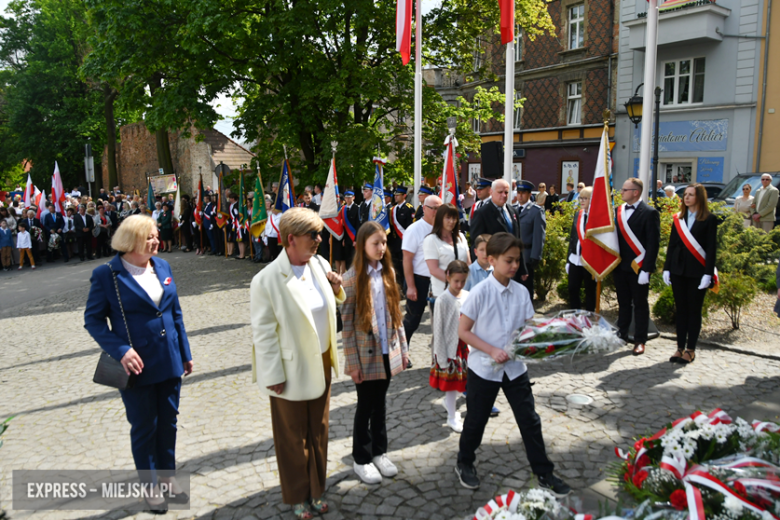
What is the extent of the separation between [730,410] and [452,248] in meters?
2.88

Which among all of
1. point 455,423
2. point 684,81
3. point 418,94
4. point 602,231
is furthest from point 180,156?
point 455,423

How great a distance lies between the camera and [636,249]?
23.4 feet

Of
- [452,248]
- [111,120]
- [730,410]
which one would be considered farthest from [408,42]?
[111,120]

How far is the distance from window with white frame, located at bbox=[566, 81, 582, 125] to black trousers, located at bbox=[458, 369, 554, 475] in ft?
90.4

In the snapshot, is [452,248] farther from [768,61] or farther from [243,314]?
[768,61]

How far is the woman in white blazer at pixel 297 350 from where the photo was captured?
351 centimetres

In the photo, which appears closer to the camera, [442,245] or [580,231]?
[442,245]

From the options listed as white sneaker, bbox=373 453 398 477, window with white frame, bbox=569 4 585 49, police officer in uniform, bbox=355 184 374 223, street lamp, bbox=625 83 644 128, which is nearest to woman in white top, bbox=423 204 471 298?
white sneaker, bbox=373 453 398 477

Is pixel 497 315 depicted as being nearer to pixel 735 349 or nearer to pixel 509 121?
pixel 735 349

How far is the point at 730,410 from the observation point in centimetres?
526

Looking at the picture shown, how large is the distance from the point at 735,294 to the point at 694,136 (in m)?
19.4

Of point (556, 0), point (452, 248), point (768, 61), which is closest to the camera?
point (452, 248)

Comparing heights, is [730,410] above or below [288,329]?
below

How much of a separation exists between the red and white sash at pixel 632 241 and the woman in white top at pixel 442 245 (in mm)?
2479
